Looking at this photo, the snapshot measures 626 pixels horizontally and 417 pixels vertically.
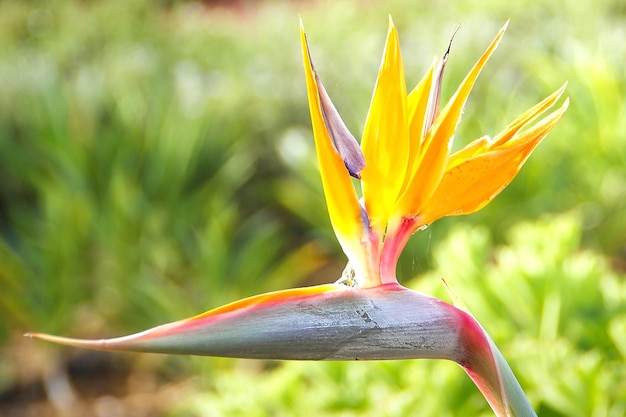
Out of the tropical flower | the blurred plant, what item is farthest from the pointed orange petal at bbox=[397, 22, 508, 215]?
the blurred plant

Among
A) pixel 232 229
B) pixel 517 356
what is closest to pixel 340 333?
pixel 517 356

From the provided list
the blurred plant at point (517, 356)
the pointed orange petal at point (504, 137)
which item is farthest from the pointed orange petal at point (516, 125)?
the blurred plant at point (517, 356)

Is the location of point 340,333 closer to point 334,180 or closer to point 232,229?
point 334,180

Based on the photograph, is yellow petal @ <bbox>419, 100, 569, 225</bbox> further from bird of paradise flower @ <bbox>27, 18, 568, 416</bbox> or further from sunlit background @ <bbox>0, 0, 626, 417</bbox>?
sunlit background @ <bbox>0, 0, 626, 417</bbox>

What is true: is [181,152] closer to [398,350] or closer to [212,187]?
[212,187]

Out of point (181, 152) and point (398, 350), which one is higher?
point (398, 350)

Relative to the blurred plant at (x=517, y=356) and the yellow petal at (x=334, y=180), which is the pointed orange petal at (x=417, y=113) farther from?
the blurred plant at (x=517, y=356)

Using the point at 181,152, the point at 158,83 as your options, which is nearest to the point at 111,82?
the point at 158,83
